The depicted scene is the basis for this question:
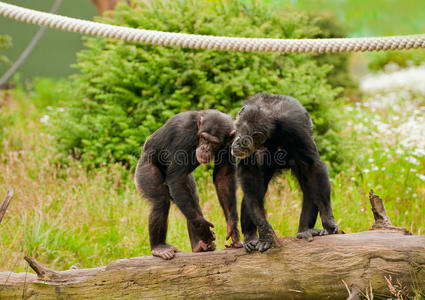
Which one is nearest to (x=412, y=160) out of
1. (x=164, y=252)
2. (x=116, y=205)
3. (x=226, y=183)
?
(x=226, y=183)

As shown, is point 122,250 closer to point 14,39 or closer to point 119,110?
point 119,110

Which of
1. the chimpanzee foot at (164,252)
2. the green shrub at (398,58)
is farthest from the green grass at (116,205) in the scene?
the green shrub at (398,58)

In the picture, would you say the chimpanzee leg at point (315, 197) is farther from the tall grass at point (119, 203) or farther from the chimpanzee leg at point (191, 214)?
the chimpanzee leg at point (191, 214)

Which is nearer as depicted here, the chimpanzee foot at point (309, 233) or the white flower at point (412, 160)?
Result: the chimpanzee foot at point (309, 233)

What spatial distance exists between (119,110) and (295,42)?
3.42 m

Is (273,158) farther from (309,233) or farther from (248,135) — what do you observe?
(309,233)

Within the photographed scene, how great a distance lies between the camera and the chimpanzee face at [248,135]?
3.79m

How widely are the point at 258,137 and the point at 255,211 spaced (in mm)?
553

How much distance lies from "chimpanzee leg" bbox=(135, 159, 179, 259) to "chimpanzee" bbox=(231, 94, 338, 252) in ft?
2.19

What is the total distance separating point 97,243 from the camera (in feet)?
18.2

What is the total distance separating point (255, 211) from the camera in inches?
153

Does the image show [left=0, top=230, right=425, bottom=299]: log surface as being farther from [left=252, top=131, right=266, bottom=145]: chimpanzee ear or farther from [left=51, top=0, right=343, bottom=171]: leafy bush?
[left=51, top=0, right=343, bottom=171]: leafy bush

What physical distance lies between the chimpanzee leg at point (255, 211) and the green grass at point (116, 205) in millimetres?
927

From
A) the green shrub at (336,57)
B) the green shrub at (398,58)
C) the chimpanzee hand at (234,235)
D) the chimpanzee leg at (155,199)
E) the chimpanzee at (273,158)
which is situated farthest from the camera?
the green shrub at (398,58)
